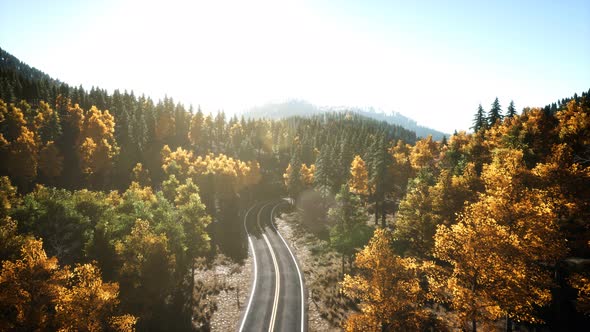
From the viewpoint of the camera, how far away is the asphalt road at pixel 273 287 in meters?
28.6

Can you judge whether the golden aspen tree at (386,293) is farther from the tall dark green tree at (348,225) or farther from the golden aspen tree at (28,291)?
the golden aspen tree at (28,291)

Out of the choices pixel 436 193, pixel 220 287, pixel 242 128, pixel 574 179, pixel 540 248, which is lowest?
pixel 220 287

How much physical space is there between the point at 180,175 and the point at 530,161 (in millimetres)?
65907

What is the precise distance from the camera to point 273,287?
3572cm

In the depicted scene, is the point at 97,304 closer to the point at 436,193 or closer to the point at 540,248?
the point at 540,248

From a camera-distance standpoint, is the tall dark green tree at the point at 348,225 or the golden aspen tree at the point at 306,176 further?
the golden aspen tree at the point at 306,176

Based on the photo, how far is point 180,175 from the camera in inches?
2569

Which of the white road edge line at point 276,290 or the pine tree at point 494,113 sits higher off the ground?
the pine tree at point 494,113

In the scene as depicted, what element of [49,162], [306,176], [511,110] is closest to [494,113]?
[511,110]

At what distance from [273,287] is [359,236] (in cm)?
1356

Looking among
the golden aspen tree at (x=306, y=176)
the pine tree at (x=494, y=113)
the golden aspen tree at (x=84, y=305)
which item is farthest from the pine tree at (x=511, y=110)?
the golden aspen tree at (x=84, y=305)

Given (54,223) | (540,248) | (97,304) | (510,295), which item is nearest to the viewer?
(510,295)

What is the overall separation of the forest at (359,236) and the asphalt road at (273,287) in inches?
173

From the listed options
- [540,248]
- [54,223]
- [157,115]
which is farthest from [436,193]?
[157,115]
